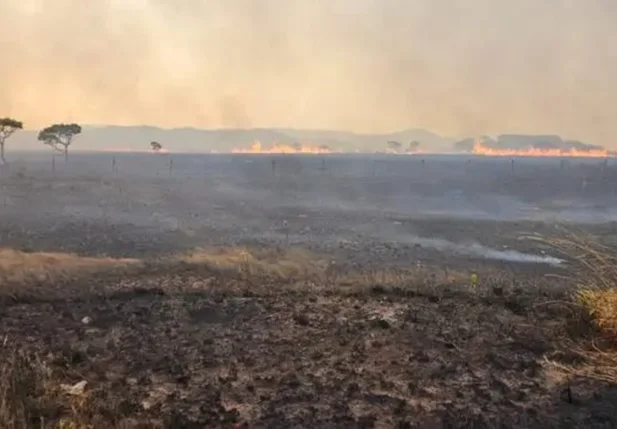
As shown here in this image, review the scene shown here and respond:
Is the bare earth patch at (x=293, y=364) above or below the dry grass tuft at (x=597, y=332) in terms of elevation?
below

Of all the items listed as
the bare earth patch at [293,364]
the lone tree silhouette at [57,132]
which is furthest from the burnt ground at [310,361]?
the lone tree silhouette at [57,132]

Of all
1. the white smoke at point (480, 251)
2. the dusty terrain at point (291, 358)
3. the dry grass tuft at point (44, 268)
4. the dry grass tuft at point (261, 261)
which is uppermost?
the dusty terrain at point (291, 358)

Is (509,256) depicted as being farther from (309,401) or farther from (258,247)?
(309,401)

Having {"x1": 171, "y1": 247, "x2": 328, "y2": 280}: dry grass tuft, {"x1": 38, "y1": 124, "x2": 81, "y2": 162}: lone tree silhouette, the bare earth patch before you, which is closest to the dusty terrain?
the bare earth patch

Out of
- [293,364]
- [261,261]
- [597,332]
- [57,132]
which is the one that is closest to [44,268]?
[261,261]

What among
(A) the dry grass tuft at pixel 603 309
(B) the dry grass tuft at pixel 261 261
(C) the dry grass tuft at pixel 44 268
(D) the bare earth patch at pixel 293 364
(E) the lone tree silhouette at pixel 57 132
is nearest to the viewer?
(D) the bare earth patch at pixel 293 364

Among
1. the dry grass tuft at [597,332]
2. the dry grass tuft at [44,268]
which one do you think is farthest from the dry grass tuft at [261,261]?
the dry grass tuft at [597,332]

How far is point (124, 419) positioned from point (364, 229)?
2638cm

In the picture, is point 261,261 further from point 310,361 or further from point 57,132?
point 57,132

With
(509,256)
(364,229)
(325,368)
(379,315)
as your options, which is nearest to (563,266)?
(509,256)

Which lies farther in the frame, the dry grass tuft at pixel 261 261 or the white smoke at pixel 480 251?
the white smoke at pixel 480 251

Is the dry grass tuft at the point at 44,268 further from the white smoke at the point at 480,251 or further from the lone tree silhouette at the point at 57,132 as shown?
the lone tree silhouette at the point at 57,132

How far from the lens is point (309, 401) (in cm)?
546

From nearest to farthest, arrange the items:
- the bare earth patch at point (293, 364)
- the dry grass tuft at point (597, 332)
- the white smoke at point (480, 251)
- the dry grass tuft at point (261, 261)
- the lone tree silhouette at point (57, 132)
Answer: the bare earth patch at point (293, 364)
the dry grass tuft at point (597, 332)
the dry grass tuft at point (261, 261)
the white smoke at point (480, 251)
the lone tree silhouette at point (57, 132)
